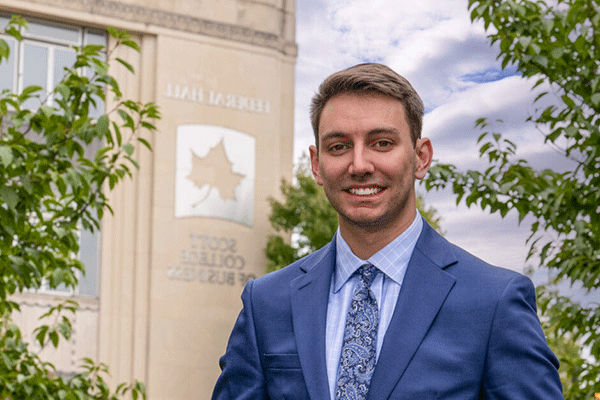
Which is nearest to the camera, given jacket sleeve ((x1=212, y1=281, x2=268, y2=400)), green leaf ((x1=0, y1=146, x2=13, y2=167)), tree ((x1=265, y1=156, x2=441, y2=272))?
jacket sleeve ((x1=212, y1=281, x2=268, y2=400))

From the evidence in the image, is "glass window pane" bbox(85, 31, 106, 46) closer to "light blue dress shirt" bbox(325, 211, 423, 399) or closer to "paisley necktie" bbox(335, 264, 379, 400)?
"light blue dress shirt" bbox(325, 211, 423, 399)

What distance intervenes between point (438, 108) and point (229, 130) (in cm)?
3042

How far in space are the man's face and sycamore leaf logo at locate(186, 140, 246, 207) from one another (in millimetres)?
30327

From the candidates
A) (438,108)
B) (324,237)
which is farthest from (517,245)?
(324,237)

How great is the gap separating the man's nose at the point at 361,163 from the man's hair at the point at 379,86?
0.63ft

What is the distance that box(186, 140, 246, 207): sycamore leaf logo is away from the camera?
33.5 metres

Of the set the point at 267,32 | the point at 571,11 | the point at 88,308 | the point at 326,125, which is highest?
the point at 267,32

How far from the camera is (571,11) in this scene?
742cm

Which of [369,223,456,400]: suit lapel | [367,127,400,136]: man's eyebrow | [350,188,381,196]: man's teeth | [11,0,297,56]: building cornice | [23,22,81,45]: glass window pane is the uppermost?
[11,0,297,56]: building cornice

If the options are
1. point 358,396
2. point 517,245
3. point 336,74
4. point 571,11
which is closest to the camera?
point 358,396

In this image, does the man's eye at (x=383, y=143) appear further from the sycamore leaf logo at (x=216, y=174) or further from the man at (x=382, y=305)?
the sycamore leaf logo at (x=216, y=174)

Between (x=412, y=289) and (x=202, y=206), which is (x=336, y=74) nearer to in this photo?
(x=412, y=289)

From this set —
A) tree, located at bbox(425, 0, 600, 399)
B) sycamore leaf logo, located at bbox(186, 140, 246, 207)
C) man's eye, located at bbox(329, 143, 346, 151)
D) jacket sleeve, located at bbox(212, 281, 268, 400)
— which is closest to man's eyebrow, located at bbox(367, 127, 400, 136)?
man's eye, located at bbox(329, 143, 346, 151)

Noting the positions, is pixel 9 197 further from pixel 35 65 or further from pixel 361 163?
pixel 35 65
